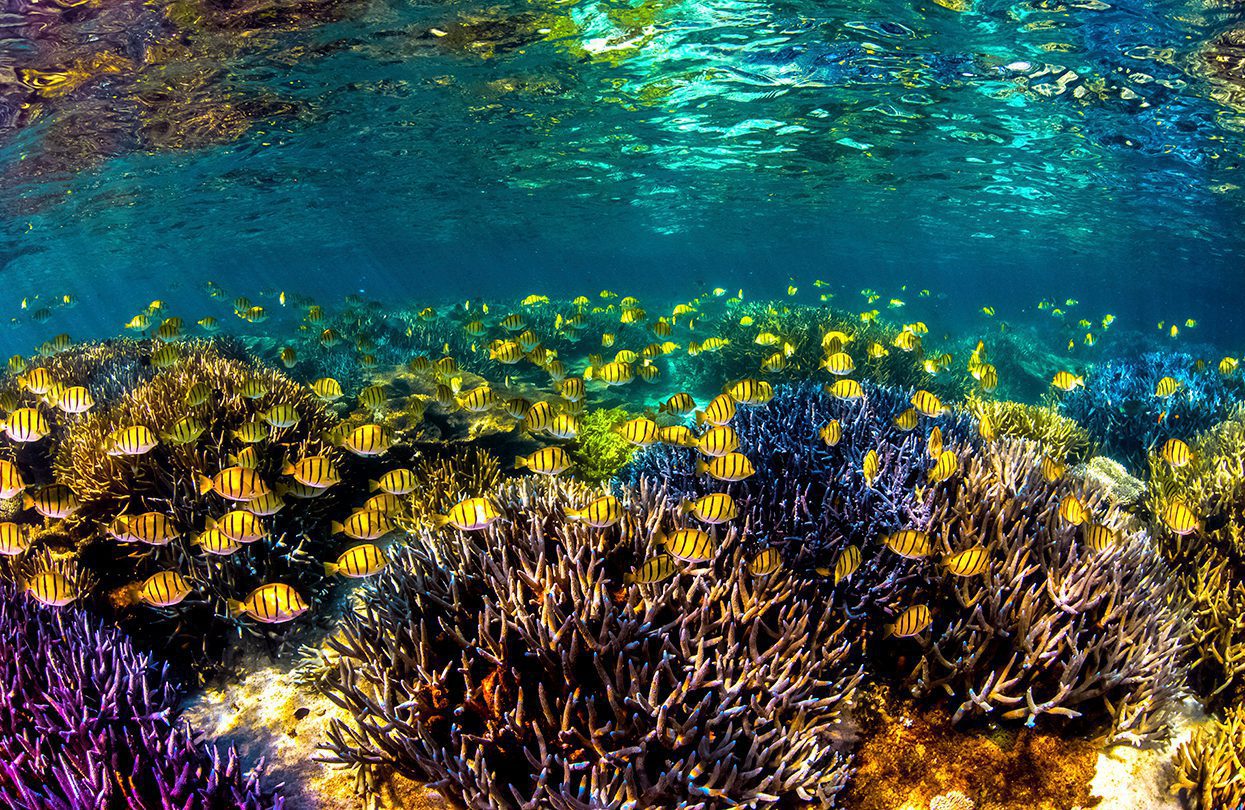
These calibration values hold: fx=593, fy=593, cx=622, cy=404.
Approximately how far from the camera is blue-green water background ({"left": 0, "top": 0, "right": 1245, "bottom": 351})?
1407 centimetres

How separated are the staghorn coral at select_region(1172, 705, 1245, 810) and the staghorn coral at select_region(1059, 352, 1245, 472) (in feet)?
31.6

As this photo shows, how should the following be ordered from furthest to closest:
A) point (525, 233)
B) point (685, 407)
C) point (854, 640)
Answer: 1. point (525, 233)
2. point (685, 407)
3. point (854, 640)

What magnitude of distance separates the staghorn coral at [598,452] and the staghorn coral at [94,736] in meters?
5.71

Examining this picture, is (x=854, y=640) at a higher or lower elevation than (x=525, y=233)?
higher

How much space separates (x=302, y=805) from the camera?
154 inches

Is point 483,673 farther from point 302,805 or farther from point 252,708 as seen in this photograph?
point 252,708

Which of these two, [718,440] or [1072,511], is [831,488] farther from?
[1072,511]

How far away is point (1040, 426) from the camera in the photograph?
34.2 ft

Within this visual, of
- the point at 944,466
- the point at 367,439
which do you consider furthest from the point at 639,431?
the point at 367,439

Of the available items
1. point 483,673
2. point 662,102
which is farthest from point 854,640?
point 662,102

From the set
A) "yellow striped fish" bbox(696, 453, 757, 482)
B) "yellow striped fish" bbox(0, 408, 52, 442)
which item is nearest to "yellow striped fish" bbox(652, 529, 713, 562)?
"yellow striped fish" bbox(696, 453, 757, 482)

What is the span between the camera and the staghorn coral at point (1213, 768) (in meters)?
3.54

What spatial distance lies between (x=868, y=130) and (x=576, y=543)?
77.9 ft

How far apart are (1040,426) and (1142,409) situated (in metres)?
4.83
